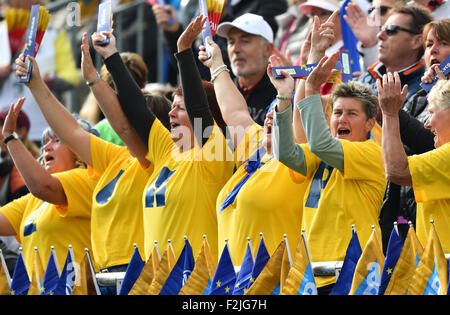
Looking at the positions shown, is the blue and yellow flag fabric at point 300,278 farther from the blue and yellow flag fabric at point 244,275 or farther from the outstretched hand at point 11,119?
the outstretched hand at point 11,119

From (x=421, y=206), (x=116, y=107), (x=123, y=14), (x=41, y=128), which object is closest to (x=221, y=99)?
(x=116, y=107)

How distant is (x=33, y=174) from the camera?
5.93 m

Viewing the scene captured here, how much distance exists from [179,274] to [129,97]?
1558mm

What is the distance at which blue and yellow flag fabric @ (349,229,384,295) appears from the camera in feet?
12.4

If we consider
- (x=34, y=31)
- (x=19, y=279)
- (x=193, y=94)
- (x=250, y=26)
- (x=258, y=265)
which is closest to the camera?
(x=258, y=265)

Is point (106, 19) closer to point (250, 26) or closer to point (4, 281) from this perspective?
point (250, 26)

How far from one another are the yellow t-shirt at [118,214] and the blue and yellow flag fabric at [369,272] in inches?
81.7

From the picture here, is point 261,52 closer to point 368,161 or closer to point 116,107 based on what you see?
point 116,107

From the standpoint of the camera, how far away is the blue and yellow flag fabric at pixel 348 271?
3.89 m

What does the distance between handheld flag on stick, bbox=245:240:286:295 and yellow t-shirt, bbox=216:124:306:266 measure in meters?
0.83

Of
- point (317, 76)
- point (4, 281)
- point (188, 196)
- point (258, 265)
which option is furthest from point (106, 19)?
point (258, 265)

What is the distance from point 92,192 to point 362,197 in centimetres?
206

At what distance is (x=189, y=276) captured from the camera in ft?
13.8

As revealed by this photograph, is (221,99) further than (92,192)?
No
